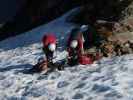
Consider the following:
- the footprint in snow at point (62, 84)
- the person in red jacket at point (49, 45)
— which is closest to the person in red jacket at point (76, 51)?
the person in red jacket at point (49, 45)

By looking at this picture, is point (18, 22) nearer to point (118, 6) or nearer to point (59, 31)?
point (59, 31)

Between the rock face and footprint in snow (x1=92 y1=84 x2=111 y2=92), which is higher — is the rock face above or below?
above

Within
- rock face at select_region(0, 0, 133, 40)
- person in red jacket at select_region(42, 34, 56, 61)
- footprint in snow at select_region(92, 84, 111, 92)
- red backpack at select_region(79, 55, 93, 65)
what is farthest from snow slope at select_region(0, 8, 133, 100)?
rock face at select_region(0, 0, 133, 40)

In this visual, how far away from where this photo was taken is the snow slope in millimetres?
13406

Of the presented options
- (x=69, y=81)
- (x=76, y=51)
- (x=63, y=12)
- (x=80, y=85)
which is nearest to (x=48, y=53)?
(x=76, y=51)

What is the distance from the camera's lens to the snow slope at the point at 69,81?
13.4m

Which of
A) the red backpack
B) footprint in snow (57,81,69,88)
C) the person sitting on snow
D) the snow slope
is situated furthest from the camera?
the person sitting on snow

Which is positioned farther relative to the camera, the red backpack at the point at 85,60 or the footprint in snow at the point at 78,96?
the red backpack at the point at 85,60

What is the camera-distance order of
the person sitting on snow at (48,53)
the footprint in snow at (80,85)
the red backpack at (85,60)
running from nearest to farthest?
the footprint in snow at (80,85) < the red backpack at (85,60) < the person sitting on snow at (48,53)

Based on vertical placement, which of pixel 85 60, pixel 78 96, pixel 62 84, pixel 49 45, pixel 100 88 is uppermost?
pixel 49 45

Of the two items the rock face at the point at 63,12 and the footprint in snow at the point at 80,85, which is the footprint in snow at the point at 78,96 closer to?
the footprint in snow at the point at 80,85

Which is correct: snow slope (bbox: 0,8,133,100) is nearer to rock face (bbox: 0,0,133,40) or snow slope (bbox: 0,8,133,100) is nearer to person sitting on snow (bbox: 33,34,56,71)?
person sitting on snow (bbox: 33,34,56,71)

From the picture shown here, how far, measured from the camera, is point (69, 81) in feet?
48.6

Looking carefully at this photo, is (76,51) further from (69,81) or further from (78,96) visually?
(78,96)
